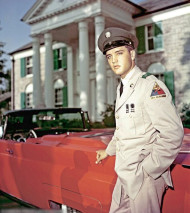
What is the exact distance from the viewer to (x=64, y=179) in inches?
93.4

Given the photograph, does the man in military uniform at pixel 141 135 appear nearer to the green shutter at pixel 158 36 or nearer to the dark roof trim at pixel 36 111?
the dark roof trim at pixel 36 111

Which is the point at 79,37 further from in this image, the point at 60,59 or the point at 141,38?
the point at 60,59

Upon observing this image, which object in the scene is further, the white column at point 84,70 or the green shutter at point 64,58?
the green shutter at point 64,58

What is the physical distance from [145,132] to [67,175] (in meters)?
1.08

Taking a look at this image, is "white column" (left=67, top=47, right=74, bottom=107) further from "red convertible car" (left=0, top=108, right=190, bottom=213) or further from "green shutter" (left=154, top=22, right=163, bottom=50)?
"red convertible car" (left=0, top=108, right=190, bottom=213)

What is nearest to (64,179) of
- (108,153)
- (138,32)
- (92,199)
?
(92,199)

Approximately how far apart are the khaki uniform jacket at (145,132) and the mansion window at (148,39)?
14.4 m

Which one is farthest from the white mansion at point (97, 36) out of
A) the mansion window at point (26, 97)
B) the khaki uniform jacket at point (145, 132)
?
the khaki uniform jacket at point (145, 132)

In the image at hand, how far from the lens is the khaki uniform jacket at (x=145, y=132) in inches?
54.7

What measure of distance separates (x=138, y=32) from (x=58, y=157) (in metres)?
14.3

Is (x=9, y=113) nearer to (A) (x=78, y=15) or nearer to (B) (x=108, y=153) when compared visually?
(B) (x=108, y=153)

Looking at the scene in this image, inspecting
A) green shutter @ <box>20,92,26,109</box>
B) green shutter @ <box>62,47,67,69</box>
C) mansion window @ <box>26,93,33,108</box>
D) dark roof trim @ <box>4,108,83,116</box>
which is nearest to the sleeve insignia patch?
dark roof trim @ <box>4,108,83,116</box>

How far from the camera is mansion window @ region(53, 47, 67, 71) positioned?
741 inches

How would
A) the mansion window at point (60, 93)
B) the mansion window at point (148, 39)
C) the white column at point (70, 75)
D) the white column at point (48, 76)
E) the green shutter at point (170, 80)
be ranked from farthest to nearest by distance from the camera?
the mansion window at point (60, 93) → the white column at point (70, 75) → the white column at point (48, 76) → the mansion window at point (148, 39) → the green shutter at point (170, 80)
